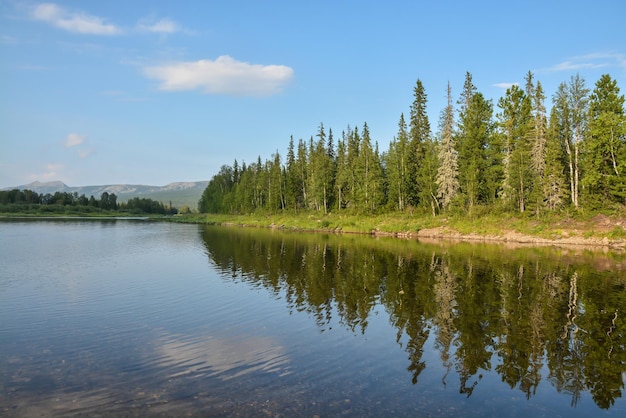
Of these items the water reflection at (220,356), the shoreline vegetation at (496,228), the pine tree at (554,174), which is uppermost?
the pine tree at (554,174)

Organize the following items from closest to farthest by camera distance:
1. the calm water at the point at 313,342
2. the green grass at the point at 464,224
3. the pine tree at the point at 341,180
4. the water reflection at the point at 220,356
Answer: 1. the calm water at the point at 313,342
2. the water reflection at the point at 220,356
3. the green grass at the point at 464,224
4. the pine tree at the point at 341,180

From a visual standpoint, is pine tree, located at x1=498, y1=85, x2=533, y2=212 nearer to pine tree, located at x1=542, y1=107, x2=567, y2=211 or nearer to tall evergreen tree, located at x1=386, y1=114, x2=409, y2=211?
pine tree, located at x1=542, y1=107, x2=567, y2=211

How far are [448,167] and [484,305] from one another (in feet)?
162

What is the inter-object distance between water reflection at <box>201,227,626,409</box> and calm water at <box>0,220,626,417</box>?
10cm

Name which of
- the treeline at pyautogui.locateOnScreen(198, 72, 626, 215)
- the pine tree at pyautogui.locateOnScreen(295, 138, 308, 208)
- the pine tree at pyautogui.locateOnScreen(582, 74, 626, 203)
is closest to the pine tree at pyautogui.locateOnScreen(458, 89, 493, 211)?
the treeline at pyautogui.locateOnScreen(198, 72, 626, 215)

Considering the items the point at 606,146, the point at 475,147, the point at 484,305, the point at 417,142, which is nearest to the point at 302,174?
the point at 417,142

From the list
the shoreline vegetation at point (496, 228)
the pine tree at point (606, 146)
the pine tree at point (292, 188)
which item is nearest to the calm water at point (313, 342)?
the shoreline vegetation at point (496, 228)

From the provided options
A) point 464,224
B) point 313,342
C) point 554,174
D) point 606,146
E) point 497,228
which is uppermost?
point 606,146

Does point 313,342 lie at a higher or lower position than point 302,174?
lower

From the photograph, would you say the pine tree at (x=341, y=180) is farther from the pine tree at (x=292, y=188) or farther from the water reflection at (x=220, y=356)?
the water reflection at (x=220, y=356)

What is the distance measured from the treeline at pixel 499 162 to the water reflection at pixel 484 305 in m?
19.0

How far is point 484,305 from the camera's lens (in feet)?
64.6

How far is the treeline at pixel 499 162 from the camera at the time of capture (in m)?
51.6

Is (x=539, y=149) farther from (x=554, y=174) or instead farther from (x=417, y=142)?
(x=417, y=142)
